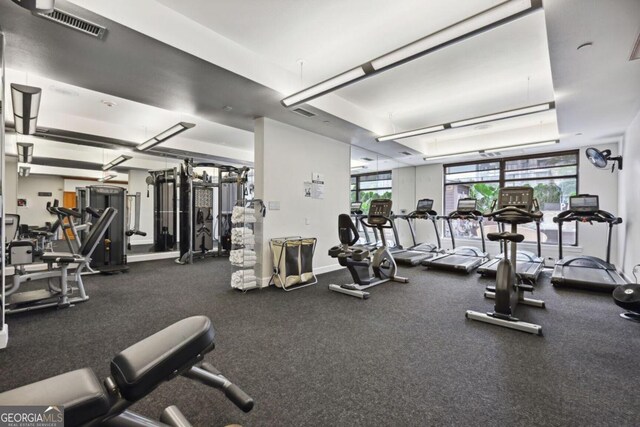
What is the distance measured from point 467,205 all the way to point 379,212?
306 cm

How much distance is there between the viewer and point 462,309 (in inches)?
143

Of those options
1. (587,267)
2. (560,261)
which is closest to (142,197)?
(560,261)

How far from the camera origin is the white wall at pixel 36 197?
5.88 meters

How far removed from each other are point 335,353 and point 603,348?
243 centimetres

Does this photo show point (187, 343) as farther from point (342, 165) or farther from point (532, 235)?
point (532, 235)

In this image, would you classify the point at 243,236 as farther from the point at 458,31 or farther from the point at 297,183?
the point at 458,31

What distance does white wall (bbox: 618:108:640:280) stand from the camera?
14.8 ft

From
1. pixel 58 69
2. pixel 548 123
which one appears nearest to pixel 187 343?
pixel 58 69

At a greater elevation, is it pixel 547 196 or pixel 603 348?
pixel 547 196

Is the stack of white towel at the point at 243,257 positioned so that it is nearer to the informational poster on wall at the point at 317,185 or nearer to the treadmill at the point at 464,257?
the informational poster on wall at the point at 317,185

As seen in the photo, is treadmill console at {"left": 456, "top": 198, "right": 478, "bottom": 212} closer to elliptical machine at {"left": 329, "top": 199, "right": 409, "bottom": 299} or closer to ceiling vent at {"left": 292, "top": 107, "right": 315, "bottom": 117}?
elliptical machine at {"left": 329, "top": 199, "right": 409, "bottom": 299}

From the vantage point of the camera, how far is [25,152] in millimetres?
5727

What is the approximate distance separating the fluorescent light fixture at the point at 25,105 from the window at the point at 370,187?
27.7 ft

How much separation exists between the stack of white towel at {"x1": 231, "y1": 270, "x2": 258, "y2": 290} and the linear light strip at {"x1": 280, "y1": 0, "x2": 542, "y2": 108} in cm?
285
